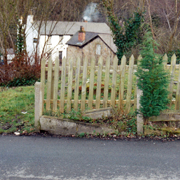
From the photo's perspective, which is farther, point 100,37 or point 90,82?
point 100,37

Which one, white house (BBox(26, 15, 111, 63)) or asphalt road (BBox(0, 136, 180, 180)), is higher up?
white house (BBox(26, 15, 111, 63))

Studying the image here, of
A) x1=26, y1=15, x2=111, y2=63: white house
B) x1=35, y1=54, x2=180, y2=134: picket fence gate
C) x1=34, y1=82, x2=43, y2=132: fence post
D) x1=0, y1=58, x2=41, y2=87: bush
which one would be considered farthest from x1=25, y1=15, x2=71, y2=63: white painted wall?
x1=34, y1=82, x2=43, y2=132: fence post

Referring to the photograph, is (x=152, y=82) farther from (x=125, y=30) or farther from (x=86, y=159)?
(x=125, y=30)

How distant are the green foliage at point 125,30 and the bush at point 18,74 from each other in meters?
6.51

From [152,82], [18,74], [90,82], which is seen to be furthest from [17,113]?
[18,74]

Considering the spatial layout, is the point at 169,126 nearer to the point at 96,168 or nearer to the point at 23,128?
the point at 96,168

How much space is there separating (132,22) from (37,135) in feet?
41.7

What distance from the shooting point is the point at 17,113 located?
638cm

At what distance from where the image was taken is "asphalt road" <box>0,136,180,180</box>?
3.57 metres

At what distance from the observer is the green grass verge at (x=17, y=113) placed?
5.54m

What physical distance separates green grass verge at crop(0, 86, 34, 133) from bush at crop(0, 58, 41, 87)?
4129mm

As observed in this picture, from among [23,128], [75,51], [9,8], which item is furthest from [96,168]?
[75,51]

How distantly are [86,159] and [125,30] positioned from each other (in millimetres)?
13436

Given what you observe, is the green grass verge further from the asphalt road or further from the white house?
the white house
